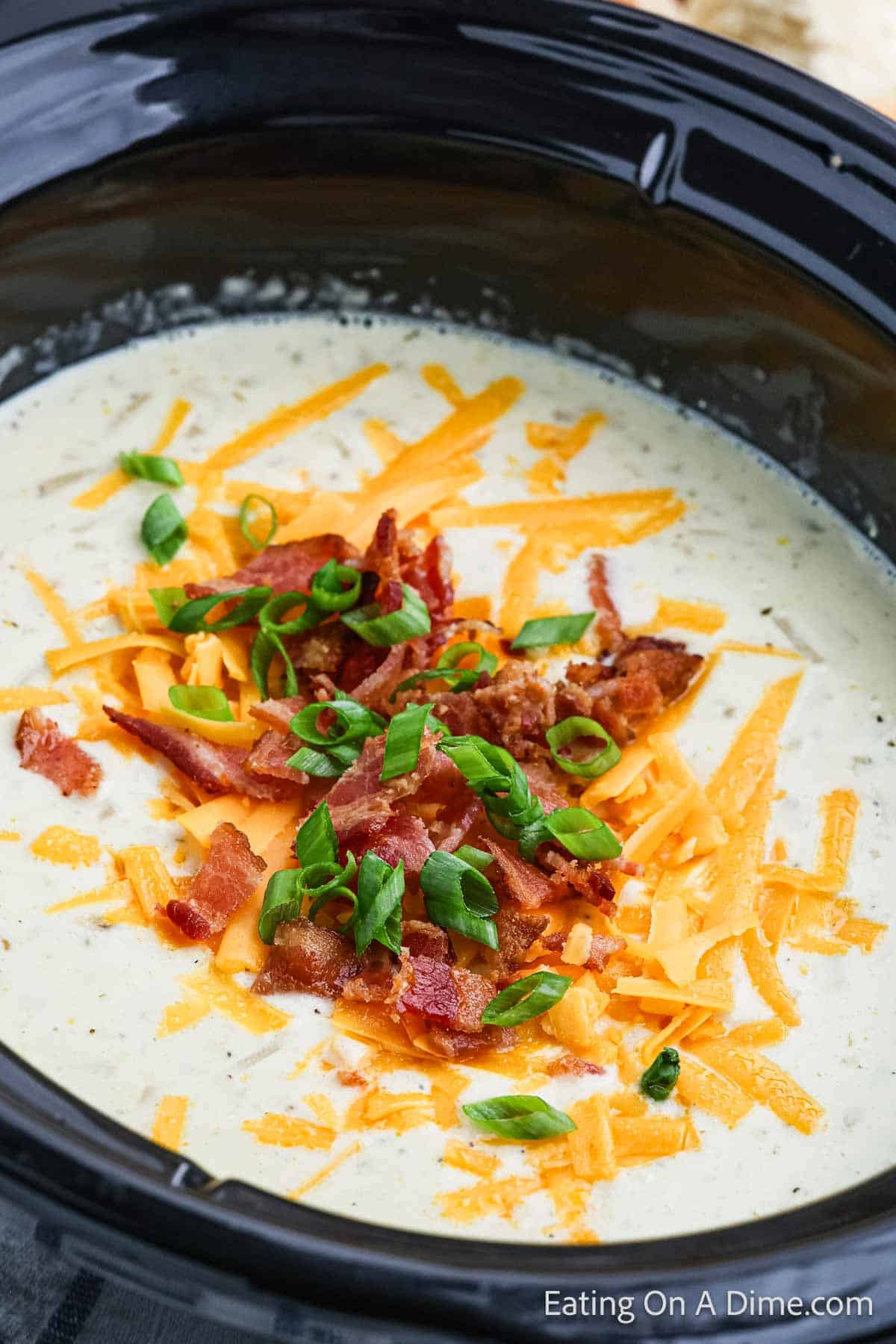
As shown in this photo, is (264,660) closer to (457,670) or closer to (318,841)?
(457,670)

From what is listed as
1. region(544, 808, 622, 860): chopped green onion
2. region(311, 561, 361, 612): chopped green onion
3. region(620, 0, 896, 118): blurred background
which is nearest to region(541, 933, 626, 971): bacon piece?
region(544, 808, 622, 860): chopped green onion

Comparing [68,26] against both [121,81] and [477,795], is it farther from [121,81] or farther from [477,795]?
[477,795]

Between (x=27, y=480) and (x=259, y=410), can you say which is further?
(x=259, y=410)

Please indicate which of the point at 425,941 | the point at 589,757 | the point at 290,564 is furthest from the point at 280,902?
the point at 290,564

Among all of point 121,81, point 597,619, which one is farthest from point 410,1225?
point 121,81

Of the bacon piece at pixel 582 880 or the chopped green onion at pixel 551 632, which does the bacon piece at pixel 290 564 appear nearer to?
the chopped green onion at pixel 551 632

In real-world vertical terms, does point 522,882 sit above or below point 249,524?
below
